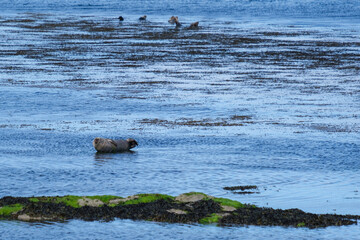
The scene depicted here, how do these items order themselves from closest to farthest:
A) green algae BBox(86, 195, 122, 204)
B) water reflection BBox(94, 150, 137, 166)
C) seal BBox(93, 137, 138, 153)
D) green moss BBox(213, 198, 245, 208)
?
1. green moss BBox(213, 198, 245, 208)
2. green algae BBox(86, 195, 122, 204)
3. water reflection BBox(94, 150, 137, 166)
4. seal BBox(93, 137, 138, 153)

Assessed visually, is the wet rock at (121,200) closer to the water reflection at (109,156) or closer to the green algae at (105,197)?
the green algae at (105,197)

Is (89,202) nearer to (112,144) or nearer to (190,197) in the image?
(190,197)

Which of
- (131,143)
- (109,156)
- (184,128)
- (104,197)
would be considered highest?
(104,197)

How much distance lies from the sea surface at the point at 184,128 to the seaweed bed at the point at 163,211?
1.16 feet

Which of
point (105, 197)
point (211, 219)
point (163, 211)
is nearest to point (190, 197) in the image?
point (163, 211)

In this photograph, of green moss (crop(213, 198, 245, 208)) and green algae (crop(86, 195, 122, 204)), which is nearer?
green moss (crop(213, 198, 245, 208))

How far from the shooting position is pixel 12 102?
27.5 meters

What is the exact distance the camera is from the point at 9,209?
1281cm

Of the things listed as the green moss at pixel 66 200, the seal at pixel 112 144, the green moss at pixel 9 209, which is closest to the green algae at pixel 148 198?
the green moss at pixel 66 200

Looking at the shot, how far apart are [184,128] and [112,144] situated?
3783 millimetres

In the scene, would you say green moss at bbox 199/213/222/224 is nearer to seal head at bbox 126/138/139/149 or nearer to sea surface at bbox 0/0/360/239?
sea surface at bbox 0/0/360/239

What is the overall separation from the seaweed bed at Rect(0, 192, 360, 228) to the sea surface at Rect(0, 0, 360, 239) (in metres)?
0.35

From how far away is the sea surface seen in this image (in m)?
14.3

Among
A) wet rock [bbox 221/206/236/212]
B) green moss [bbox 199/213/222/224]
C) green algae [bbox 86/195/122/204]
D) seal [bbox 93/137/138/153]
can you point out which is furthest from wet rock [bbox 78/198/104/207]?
seal [bbox 93/137/138/153]
